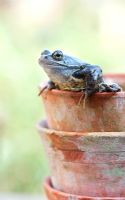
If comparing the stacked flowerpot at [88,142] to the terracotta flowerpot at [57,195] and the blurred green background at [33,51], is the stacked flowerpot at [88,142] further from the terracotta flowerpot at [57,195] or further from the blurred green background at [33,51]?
the blurred green background at [33,51]

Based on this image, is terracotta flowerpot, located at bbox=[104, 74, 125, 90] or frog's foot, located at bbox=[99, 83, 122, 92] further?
terracotta flowerpot, located at bbox=[104, 74, 125, 90]

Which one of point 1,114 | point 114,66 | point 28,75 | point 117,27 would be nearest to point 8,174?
point 1,114

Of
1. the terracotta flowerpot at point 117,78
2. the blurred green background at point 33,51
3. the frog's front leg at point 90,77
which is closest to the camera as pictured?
the frog's front leg at point 90,77

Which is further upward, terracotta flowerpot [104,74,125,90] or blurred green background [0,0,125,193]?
terracotta flowerpot [104,74,125,90]

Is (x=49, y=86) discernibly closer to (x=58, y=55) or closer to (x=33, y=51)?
(x=58, y=55)

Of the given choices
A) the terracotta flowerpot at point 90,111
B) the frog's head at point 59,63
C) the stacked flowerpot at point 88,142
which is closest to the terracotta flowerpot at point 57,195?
the stacked flowerpot at point 88,142

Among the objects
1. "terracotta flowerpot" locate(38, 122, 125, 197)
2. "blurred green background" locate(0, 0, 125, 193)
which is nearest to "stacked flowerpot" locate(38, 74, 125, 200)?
"terracotta flowerpot" locate(38, 122, 125, 197)

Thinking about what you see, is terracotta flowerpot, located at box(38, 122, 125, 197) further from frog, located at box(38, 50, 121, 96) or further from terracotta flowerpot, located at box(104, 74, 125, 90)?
terracotta flowerpot, located at box(104, 74, 125, 90)
